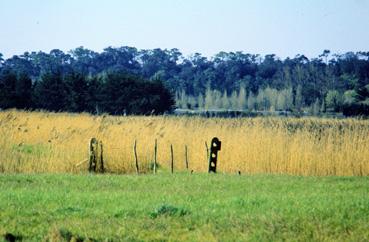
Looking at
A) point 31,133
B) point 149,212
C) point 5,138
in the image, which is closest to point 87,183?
point 149,212

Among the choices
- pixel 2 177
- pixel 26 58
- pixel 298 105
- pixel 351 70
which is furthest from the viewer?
pixel 26 58

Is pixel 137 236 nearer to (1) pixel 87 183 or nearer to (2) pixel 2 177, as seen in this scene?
(1) pixel 87 183

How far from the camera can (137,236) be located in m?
8.23

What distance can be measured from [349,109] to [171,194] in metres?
48.3

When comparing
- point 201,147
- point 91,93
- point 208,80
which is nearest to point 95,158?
point 201,147

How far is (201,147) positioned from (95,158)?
335 centimetres

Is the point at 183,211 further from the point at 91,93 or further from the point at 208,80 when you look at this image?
the point at 208,80

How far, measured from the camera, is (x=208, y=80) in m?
110

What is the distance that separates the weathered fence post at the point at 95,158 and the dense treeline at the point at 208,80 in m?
31.8

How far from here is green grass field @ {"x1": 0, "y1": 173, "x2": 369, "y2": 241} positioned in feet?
27.4

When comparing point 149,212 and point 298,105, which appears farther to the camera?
point 298,105

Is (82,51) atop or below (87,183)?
atop

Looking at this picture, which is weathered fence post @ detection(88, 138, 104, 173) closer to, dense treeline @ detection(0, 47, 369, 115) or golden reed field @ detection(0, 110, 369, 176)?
golden reed field @ detection(0, 110, 369, 176)

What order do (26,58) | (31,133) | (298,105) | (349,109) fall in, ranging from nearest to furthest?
(31,133), (349,109), (298,105), (26,58)
